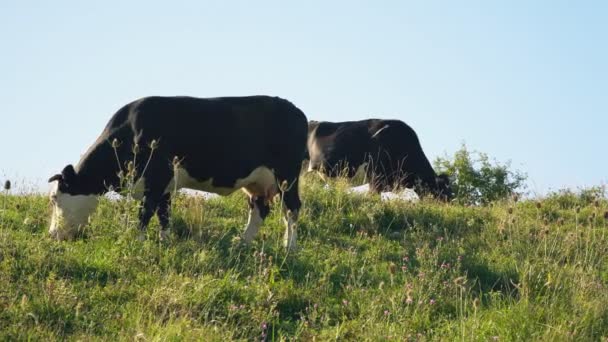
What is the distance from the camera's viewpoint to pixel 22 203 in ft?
38.0

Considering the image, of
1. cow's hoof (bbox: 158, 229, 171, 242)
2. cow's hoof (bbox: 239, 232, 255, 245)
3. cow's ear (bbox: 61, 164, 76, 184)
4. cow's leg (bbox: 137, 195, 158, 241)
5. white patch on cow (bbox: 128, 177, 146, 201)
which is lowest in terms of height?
cow's hoof (bbox: 239, 232, 255, 245)

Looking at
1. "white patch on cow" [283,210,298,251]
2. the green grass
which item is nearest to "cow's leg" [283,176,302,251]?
"white patch on cow" [283,210,298,251]

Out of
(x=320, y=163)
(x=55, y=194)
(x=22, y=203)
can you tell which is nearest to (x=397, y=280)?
(x=55, y=194)

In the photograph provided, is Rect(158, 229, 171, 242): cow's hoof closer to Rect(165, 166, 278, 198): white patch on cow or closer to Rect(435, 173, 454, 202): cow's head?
Rect(165, 166, 278, 198): white patch on cow

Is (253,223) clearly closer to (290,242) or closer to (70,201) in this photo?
(290,242)

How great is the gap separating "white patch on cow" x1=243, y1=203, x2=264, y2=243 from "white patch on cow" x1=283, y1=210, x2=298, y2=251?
34 cm

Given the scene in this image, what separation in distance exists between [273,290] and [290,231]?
280cm

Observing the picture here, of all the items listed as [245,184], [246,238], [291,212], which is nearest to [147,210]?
[246,238]

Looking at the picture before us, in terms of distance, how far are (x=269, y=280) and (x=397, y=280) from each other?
138cm

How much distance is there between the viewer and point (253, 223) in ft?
35.1

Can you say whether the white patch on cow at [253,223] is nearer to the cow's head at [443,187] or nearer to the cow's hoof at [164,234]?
the cow's hoof at [164,234]

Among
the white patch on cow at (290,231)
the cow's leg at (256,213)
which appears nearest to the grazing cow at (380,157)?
the cow's leg at (256,213)

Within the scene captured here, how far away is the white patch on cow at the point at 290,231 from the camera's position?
9.96 meters

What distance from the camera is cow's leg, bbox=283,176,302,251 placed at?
1022cm
